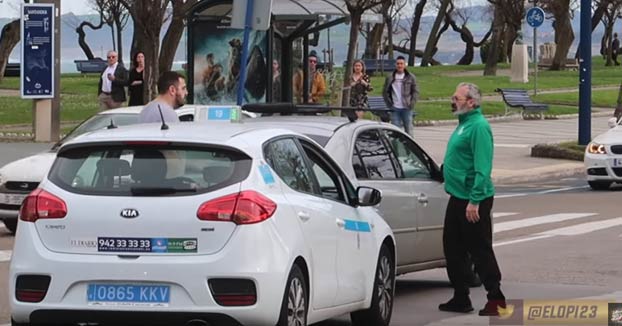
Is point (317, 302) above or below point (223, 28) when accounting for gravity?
below

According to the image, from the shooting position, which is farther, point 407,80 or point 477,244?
point 407,80

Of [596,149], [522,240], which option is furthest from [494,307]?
[596,149]

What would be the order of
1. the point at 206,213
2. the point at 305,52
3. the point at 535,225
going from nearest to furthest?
the point at 206,213
the point at 535,225
the point at 305,52

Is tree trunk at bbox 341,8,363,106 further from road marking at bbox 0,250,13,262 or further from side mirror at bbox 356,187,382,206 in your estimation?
side mirror at bbox 356,187,382,206

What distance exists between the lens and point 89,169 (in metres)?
8.73

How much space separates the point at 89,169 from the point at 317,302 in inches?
65.6

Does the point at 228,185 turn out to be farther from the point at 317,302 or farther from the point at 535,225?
the point at 535,225

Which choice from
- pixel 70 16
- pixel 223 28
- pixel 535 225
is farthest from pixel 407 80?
pixel 70 16

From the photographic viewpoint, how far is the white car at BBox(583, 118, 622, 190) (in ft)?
76.3

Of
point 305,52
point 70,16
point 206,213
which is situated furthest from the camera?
point 70,16

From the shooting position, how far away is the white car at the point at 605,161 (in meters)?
23.3

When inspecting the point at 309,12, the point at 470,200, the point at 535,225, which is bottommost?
the point at 535,225

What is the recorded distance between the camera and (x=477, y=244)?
11156 millimetres

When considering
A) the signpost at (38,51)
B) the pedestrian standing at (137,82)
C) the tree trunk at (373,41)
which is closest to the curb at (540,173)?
the pedestrian standing at (137,82)
